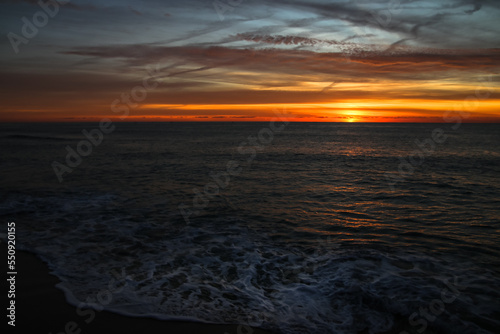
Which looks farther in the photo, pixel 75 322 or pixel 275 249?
pixel 275 249

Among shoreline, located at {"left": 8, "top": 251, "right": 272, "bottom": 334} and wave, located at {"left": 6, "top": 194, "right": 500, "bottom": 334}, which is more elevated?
shoreline, located at {"left": 8, "top": 251, "right": 272, "bottom": 334}

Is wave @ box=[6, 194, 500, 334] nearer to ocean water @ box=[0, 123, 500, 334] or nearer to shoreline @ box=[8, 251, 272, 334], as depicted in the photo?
ocean water @ box=[0, 123, 500, 334]

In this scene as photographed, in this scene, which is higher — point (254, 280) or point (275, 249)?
point (254, 280)

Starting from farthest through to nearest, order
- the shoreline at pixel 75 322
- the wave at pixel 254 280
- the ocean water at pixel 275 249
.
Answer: the ocean water at pixel 275 249 → the wave at pixel 254 280 → the shoreline at pixel 75 322

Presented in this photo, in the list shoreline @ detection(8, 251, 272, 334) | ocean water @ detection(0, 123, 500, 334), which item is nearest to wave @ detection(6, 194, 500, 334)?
ocean water @ detection(0, 123, 500, 334)

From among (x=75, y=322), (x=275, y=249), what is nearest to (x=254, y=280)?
(x=275, y=249)

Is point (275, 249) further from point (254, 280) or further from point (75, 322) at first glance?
point (75, 322)

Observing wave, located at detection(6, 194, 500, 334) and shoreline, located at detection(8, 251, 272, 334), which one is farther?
wave, located at detection(6, 194, 500, 334)

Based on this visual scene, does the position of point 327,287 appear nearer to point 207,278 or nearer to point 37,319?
point 207,278

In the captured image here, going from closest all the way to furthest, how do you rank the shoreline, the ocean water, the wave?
1. the shoreline
2. the wave
3. the ocean water

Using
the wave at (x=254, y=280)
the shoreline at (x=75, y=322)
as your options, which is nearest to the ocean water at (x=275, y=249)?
the wave at (x=254, y=280)

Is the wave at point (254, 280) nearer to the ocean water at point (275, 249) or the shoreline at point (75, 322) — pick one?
the ocean water at point (275, 249)

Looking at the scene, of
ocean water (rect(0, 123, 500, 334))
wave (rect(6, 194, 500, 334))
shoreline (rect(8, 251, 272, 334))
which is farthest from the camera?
ocean water (rect(0, 123, 500, 334))

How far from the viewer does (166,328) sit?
561 centimetres
